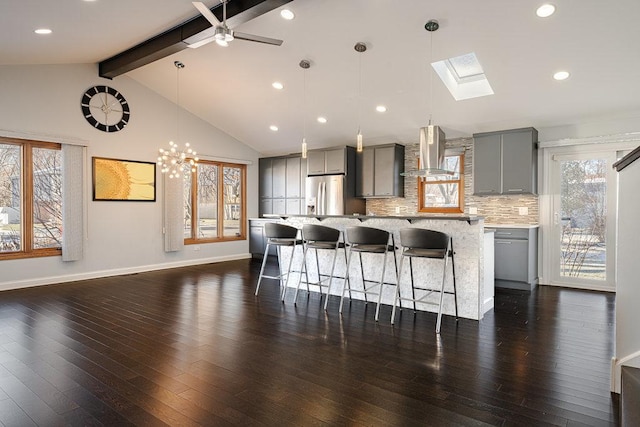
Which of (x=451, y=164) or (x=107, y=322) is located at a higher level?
(x=451, y=164)

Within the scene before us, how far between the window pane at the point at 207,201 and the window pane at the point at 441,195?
428 cm

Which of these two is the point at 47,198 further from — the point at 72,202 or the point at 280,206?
the point at 280,206

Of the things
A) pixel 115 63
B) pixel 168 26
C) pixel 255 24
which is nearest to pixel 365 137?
pixel 255 24

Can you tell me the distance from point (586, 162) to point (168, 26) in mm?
5895

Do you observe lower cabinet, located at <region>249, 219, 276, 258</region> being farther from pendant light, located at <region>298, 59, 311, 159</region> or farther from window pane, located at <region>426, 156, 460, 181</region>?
window pane, located at <region>426, 156, 460, 181</region>

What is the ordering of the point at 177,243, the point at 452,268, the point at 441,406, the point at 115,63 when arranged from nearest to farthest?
the point at 441,406
the point at 452,268
the point at 115,63
the point at 177,243

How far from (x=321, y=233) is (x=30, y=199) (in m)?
4.35

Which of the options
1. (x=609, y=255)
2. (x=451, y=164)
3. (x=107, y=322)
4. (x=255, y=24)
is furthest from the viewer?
(x=451, y=164)

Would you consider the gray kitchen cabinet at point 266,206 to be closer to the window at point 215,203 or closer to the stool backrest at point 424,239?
the window at point 215,203

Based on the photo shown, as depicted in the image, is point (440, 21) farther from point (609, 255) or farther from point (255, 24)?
point (609, 255)

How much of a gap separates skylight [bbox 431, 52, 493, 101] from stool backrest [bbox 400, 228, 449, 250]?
2.40 meters

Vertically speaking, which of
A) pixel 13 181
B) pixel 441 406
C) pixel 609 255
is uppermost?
pixel 13 181

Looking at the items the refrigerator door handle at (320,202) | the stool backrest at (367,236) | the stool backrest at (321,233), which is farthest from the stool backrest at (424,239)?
the refrigerator door handle at (320,202)

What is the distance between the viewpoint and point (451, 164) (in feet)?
21.9
